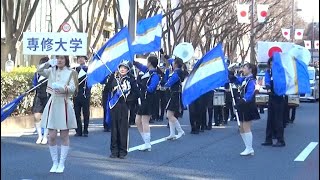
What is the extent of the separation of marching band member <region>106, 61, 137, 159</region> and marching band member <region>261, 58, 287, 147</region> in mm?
3483

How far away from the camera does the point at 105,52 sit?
1167 cm

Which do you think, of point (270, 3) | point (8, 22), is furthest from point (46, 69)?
point (270, 3)

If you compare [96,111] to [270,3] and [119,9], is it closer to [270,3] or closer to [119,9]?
[119,9]

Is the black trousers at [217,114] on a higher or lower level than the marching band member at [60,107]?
lower

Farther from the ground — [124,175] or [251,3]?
[251,3]

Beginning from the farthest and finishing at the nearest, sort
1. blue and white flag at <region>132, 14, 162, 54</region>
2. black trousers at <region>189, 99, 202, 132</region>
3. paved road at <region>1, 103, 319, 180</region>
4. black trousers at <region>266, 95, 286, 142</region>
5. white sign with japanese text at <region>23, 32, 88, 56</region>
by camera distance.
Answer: black trousers at <region>189, 99, 202, 132</region> → blue and white flag at <region>132, 14, 162, 54</region> → black trousers at <region>266, 95, 286, 142</region> → white sign with japanese text at <region>23, 32, 88, 56</region> → paved road at <region>1, 103, 319, 180</region>

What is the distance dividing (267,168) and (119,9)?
17.6m

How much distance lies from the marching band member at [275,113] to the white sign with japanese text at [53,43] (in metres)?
3.84

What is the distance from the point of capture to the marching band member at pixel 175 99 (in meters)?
14.4

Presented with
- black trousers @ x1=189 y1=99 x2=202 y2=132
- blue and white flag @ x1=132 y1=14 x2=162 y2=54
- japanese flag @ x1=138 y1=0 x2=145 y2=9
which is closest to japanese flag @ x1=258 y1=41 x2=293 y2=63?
black trousers @ x1=189 y1=99 x2=202 y2=132

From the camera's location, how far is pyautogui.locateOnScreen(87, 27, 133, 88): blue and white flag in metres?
11.5

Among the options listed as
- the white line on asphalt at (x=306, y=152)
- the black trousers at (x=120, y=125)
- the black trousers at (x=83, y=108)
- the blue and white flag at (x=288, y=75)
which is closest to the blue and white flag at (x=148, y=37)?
the black trousers at (x=83, y=108)

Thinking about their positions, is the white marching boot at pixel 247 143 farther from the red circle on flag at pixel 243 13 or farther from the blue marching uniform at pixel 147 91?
the red circle on flag at pixel 243 13

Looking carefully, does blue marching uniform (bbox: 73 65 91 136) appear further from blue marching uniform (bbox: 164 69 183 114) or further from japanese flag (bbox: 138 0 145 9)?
japanese flag (bbox: 138 0 145 9)
